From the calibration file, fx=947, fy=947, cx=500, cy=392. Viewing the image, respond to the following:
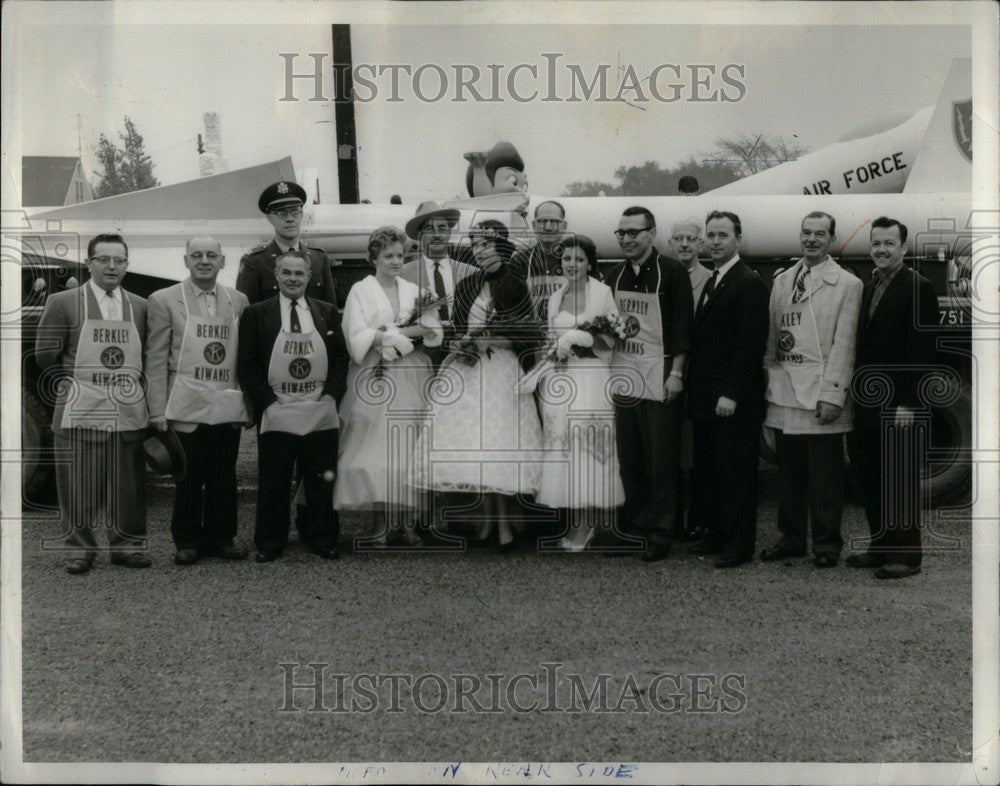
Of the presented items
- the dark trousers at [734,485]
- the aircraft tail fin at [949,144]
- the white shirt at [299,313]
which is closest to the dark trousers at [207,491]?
the white shirt at [299,313]

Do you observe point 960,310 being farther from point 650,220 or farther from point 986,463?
point 650,220

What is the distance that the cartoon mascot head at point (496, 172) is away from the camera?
3.46m

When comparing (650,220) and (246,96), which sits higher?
(246,96)

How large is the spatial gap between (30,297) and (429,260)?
165cm

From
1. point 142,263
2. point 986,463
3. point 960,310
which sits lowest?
point 986,463

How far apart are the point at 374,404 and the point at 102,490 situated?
121 centimetres

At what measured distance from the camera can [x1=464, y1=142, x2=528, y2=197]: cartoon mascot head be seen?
3.46 meters

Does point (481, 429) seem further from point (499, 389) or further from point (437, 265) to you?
point (437, 265)

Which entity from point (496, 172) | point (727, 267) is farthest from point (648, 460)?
point (496, 172)

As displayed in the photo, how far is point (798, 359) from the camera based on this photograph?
416 cm

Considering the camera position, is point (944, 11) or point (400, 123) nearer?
point (944, 11)

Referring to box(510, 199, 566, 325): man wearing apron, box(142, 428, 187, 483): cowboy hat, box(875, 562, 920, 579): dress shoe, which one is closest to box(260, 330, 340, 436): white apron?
box(142, 428, 187, 483): cowboy hat

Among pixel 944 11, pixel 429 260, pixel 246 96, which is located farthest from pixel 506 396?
pixel 944 11

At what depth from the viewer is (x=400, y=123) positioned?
3.39 meters
